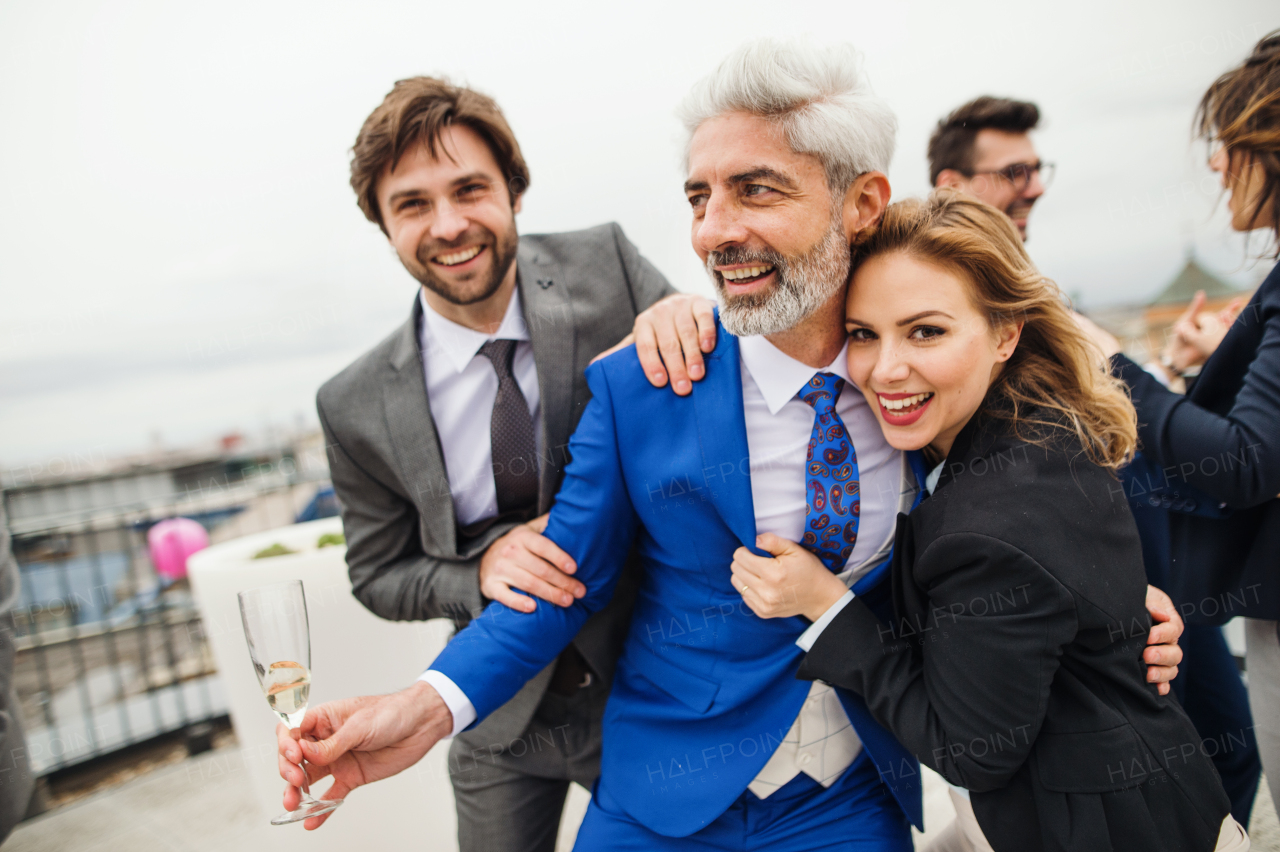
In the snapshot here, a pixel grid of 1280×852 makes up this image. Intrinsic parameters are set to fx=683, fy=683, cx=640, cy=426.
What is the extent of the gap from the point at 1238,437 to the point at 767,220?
112 cm

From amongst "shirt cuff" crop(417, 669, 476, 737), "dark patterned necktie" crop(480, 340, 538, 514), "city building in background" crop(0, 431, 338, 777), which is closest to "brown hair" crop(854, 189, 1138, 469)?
"dark patterned necktie" crop(480, 340, 538, 514)

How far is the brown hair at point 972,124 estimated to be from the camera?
8.08 feet

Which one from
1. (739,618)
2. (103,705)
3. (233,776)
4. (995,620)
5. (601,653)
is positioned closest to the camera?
(995,620)

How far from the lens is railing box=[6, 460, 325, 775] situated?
399 cm

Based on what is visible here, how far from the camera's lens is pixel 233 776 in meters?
3.67

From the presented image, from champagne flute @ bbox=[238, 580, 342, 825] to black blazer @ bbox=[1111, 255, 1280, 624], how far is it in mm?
Answer: 1865

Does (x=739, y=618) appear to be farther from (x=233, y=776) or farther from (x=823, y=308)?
(x=233, y=776)

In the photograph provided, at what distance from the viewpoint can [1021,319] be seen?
1345 millimetres

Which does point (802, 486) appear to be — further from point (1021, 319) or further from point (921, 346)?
point (1021, 319)

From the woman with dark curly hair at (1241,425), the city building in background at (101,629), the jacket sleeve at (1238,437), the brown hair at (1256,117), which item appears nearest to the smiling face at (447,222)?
the woman with dark curly hair at (1241,425)

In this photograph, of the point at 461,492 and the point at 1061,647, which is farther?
the point at 461,492

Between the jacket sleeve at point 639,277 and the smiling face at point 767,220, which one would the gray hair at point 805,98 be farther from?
the jacket sleeve at point 639,277

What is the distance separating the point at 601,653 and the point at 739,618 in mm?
465

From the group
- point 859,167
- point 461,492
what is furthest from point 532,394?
point 859,167
